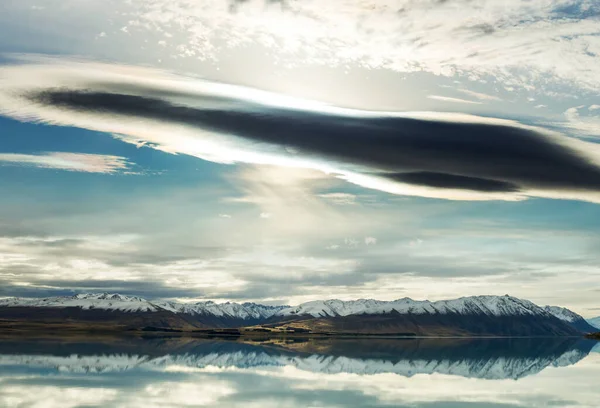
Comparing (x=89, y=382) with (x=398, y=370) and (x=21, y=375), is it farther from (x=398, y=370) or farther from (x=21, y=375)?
(x=398, y=370)

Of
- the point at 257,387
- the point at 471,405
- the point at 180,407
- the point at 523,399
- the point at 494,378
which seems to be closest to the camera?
the point at 180,407

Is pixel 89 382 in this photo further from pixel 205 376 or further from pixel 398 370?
pixel 398 370

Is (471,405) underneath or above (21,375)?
above

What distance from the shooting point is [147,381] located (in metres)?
79.1

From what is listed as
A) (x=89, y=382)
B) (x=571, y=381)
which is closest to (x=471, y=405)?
(x=571, y=381)

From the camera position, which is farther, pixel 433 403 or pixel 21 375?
pixel 21 375

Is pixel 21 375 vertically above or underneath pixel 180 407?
underneath

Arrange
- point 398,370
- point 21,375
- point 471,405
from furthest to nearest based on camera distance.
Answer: point 398,370
point 21,375
point 471,405

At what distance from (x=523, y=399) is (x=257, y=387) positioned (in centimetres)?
2809

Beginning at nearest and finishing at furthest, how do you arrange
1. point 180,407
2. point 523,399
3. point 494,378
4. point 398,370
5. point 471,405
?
point 180,407 < point 471,405 < point 523,399 < point 494,378 < point 398,370

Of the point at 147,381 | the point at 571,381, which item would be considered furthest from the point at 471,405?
the point at 147,381

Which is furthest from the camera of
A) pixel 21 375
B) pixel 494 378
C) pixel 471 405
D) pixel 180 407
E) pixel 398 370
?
pixel 398 370

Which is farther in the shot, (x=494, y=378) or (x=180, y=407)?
(x=494, y=378)

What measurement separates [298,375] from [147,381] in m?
22.6
